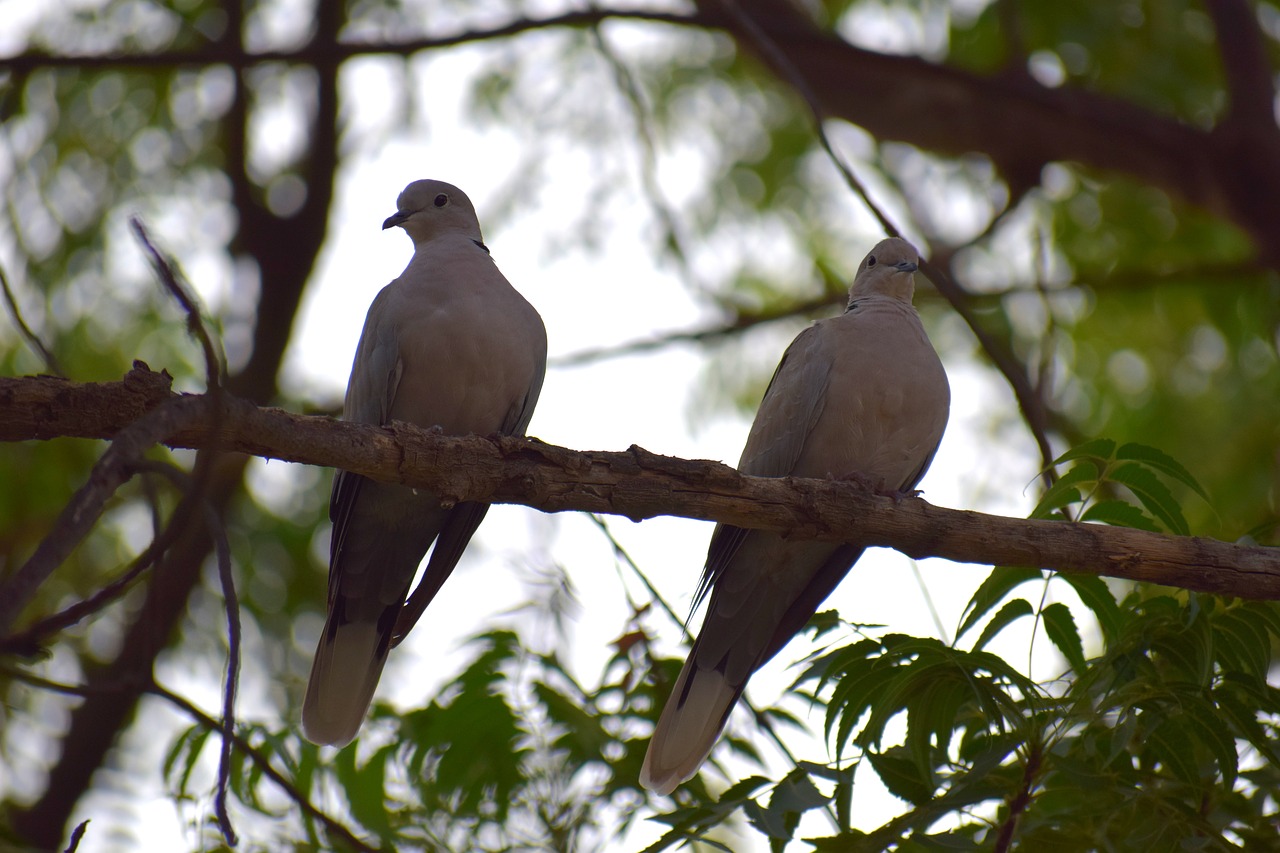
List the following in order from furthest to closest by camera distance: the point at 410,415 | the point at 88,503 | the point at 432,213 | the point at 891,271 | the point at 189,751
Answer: the point at 432,213 → the point at 891,271 → the point at 410,415 → the point at 189,751 → the point at 88,503

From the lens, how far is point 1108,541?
3.57 meters

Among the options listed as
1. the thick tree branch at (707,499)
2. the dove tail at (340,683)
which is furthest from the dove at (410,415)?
the thick tree branch at (707,499)

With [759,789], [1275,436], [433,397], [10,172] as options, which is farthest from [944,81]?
[10,172]

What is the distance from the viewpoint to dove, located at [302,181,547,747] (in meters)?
4.50

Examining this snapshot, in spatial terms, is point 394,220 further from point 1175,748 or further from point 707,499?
point 1175,748

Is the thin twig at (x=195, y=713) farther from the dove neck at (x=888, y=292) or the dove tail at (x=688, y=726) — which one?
the dove neck at (x=888, y=292)

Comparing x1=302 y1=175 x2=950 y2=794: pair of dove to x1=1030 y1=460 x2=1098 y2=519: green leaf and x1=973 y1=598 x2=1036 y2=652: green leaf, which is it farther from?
x1=973 y1=598 x2=1036 y2=652: green leaf

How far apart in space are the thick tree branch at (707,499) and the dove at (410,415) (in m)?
1.01

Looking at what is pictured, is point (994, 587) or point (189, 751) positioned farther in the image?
point (189, 751)

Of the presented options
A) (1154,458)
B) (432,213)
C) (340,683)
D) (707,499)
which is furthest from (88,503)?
(432,213)

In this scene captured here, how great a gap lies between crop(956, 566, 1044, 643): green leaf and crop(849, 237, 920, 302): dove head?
2180mm

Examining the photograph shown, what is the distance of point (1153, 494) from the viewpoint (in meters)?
3.42

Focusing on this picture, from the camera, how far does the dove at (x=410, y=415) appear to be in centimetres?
450

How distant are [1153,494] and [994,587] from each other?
56 cm
